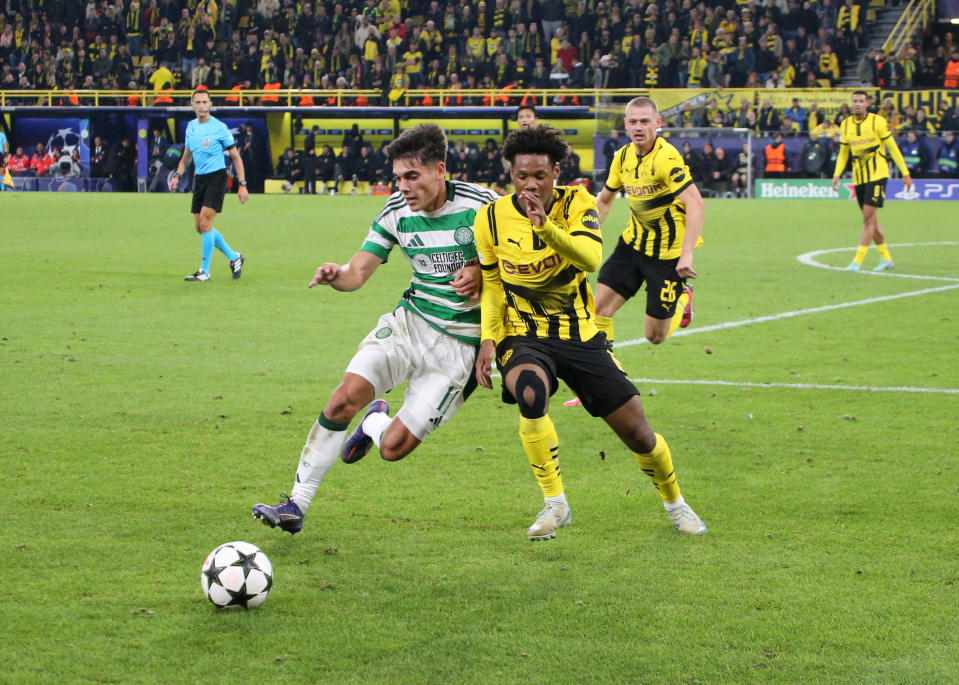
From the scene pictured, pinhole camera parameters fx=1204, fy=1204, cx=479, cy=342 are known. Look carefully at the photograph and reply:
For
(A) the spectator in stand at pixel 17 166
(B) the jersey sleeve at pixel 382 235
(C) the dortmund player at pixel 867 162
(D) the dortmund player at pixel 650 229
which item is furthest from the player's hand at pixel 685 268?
(A) the spectator in stand at pixel 17 166

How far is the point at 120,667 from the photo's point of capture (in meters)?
3.78

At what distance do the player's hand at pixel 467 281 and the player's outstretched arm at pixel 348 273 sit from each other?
37cm

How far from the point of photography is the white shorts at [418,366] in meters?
5.32

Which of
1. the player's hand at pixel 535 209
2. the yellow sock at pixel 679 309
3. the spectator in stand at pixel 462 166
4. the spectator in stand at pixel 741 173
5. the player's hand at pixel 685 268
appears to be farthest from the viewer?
the spectator in stand at pixel 462 166

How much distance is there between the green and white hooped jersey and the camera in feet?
18.0

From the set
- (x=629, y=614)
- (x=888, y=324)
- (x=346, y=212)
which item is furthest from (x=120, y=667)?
(x=346, y=212)

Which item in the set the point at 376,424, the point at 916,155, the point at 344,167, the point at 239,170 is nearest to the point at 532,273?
the point at 376,424

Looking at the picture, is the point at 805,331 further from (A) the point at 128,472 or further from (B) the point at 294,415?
(A) the point at 128,472

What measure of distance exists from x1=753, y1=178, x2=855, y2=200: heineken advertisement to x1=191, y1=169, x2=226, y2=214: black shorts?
20.9 metres

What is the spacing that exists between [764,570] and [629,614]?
0.77 meters

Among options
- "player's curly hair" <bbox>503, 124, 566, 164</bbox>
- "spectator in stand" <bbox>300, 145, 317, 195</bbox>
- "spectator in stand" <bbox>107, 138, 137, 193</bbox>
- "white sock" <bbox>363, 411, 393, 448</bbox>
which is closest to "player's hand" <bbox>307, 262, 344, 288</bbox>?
"white sock" <bbox>363, 411, 393, 448</bbox>

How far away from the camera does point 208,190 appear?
15.0 metres

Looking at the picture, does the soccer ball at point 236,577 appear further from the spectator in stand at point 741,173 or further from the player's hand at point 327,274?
the spectator in stand at point 741,173

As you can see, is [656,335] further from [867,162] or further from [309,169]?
[309,169]
